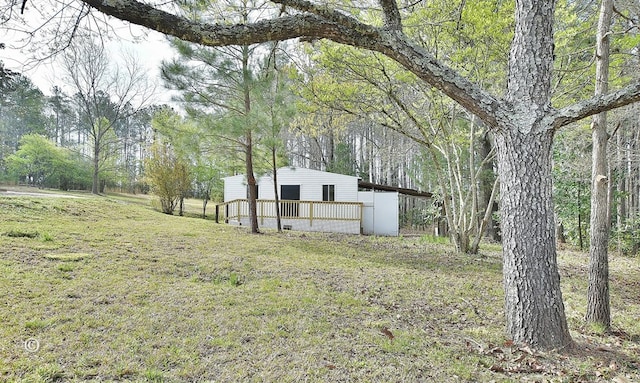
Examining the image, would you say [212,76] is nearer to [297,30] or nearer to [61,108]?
[297,30]

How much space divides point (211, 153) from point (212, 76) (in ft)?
7.50

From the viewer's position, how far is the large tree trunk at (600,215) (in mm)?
3145

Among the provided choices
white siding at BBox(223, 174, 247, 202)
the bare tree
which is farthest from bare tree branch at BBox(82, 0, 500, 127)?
the bare tree

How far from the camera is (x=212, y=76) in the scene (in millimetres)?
8711

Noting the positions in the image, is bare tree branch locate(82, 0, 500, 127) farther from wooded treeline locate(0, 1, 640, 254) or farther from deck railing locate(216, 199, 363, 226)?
deck railing locate(216, 199, 363, 226)

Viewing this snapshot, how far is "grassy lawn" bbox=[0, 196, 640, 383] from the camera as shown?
220 centimetres

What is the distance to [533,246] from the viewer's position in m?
2.51

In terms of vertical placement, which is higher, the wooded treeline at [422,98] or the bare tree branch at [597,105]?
the wooded treeline at [422,98]

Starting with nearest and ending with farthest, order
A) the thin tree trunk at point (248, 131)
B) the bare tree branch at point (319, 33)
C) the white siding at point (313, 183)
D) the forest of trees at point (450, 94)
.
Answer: the bare tree branch at point (319, 33) < the forest of trees at point (450, 94) < the thin tree trunk at point (248, 131) < the white siding at point (313, 183)

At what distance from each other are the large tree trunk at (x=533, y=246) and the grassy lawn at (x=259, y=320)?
20 cm

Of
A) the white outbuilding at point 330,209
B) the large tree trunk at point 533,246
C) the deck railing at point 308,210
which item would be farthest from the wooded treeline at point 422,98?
the deck railing at point 308,210

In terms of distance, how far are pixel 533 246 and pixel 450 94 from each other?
1349 mm

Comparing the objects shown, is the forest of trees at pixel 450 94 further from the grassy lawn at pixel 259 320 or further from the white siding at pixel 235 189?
the white siding at pixel 235 189

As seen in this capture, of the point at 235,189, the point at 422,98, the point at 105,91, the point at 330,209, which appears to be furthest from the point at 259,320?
the point at 105,91
